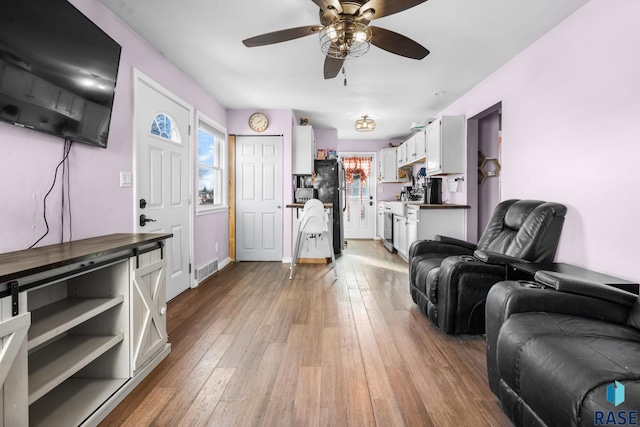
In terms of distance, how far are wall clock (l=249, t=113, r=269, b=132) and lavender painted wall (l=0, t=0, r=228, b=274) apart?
169 centimetres

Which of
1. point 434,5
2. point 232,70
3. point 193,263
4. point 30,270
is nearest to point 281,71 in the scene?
point 232,70

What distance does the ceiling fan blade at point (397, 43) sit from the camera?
206 centimetres

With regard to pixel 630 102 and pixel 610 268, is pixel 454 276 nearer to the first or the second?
pixel 610 268

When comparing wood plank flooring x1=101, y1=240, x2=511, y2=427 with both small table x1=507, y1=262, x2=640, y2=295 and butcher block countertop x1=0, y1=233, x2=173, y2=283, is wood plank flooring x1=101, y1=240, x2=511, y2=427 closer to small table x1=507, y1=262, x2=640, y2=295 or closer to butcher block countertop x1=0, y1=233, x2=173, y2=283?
small table x1=507, y1=262, x2=640, y2=295

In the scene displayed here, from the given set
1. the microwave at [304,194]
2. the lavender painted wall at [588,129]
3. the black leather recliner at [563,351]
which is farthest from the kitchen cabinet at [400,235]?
the black leather recliner at [563,351]

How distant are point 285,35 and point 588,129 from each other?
7.41 ft

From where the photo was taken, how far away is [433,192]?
4.98 meters

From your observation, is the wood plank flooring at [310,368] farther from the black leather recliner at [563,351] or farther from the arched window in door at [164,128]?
the arched window in door at [164,128]

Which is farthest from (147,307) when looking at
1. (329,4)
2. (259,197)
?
(259,197)

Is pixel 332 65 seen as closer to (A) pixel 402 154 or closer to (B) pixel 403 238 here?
(B) pixel 403 238

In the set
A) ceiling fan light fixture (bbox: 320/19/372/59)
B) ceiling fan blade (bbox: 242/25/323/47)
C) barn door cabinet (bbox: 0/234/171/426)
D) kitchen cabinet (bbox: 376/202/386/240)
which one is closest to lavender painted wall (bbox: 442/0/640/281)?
ceiling fan light fixture (bbox: 320/19/372/59)

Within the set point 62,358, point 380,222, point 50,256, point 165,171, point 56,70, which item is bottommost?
point 62,358

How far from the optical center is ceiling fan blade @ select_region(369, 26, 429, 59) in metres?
2.06

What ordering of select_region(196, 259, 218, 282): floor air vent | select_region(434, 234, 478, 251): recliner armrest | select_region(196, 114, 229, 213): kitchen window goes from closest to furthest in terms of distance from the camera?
select_region(434, 234, 478, 251): recliner armrest → select_region(196, 259, 218, 282): floor air vent → select_region(196, 114, 229, 213): kitchen window
